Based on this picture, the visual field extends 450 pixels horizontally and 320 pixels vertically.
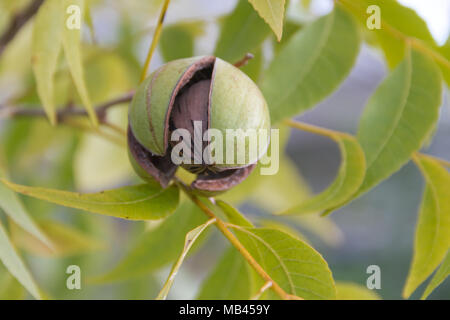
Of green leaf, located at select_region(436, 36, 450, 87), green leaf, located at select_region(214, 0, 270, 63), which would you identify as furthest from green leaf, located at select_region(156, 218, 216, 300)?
green leaf, located at select_region(436, 36, 450, 87)

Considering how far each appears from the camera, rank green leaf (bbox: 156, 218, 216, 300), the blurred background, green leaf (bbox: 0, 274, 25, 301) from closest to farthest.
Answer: green leaf (bbox: 156, 218, 216, 300)
green leaf (bbox: 0, 274, 25, 301)
the blurred background

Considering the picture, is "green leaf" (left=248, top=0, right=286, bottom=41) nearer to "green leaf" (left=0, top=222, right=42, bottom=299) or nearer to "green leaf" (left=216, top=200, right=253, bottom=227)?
"green leaf" (left=216, top=200, right=253, bottom=227)

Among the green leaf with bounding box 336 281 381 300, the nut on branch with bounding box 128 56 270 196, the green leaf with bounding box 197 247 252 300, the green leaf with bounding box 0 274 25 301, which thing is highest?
the nut on branch with bounding box 128 56 270 196

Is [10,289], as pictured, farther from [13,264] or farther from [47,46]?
[47,46]

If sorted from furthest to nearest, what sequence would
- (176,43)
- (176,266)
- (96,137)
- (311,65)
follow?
(96,137) → (176,43) → (311,65) → (176,266)

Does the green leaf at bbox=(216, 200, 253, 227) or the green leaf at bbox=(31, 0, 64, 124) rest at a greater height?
the green leaf at bbox=(31, 0, 64, 124)

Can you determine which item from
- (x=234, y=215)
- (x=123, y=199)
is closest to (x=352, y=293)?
(x=234, y=215)

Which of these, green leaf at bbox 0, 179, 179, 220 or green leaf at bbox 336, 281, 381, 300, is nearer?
green leaf at bbox 0, 179, 179, 220
